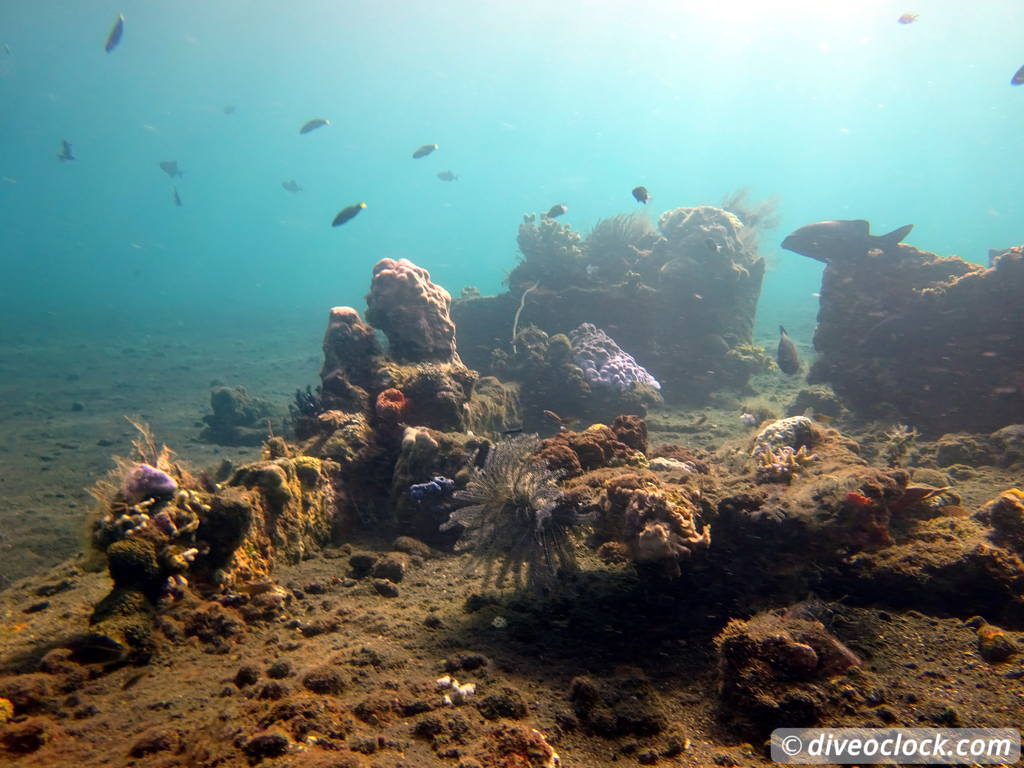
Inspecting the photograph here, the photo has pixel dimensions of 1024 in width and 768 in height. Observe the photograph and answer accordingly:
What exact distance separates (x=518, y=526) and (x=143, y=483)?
318 centimetres

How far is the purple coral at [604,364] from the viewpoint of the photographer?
11.7 meters

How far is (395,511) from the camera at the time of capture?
6.10m

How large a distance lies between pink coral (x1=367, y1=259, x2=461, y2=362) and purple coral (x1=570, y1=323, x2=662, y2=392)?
4016 millimetres

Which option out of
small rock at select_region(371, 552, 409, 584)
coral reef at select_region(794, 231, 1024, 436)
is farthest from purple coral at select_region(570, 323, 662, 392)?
small rock at select_region(371, 552, 409, 584)

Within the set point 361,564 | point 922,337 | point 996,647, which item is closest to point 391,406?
point 361,564

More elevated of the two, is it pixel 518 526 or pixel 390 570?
Result: pixel 518 526

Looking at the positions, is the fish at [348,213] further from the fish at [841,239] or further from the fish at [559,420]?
the fish at [841,239]

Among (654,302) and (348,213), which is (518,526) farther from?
(654,302)

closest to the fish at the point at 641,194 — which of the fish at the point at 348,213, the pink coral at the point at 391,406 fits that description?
the fish at the point at 348,213

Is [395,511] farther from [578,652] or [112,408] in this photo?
[112,408]

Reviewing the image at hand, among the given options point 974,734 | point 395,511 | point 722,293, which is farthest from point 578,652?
point 722,293

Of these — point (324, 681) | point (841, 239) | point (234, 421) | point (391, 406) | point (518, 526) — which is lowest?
point (234, 421)

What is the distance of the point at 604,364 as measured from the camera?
1205 cm

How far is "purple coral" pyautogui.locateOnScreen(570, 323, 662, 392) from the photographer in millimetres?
11742
